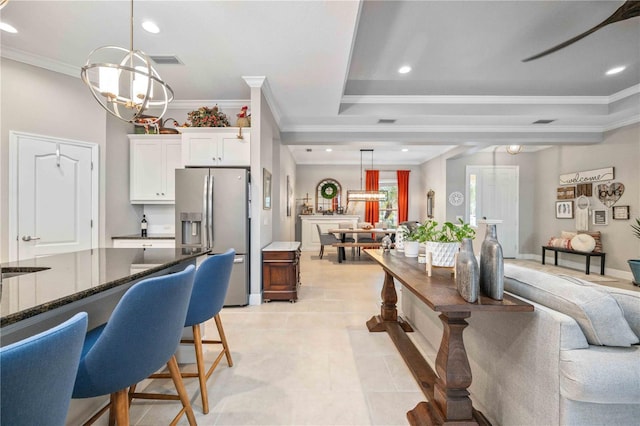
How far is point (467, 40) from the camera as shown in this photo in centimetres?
310

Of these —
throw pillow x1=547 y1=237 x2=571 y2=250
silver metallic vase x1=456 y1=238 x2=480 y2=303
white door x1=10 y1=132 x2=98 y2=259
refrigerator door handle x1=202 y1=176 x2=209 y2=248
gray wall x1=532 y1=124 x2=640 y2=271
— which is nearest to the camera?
silver metallic vase x1=456 y1=238 x2=480 y2=303

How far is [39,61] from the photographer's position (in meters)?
3.11

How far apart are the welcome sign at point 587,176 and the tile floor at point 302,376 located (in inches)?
218

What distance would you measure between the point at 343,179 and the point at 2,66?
757 centimetres

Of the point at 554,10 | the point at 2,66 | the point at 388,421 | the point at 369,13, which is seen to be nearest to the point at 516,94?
the point at 554,10

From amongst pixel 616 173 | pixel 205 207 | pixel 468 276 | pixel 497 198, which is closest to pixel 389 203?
pixel 497 198

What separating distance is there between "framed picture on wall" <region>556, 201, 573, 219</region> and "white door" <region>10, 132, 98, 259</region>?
878cm

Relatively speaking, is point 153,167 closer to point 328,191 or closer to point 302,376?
point 302,376

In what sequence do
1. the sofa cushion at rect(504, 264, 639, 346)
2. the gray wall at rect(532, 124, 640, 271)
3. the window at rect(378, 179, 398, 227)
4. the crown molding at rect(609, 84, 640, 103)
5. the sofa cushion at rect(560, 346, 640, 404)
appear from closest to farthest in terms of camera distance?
the sofa cushion at rect(560, 346, 640, 404) < the sofa cushion at rect(504, 264, 639, 346) < the crown molding at rect(609, 84, 640, 103) < the gray wall at rect(532, 124, 640, 271) < the window at rect(378, 179, 398, 227)

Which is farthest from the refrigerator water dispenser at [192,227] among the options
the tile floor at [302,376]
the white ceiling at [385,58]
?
the white ceiling at [385,58]

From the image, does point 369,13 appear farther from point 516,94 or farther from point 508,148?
point 508,148

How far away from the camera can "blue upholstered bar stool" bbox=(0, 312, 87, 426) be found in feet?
1.66

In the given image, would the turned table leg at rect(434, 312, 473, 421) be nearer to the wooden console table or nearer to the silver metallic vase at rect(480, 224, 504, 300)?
the wooden console table

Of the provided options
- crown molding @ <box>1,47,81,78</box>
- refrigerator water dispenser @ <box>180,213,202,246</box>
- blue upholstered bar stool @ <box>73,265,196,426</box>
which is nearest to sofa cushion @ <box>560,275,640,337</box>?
blue upholstered bar stool @ <box>73,265,196,426</box>
